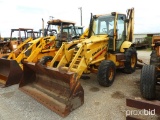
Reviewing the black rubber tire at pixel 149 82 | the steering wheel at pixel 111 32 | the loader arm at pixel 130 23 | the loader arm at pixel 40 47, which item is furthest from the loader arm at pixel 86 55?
the loader arm at pixel 40 47

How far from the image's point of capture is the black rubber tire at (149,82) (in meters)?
4.15

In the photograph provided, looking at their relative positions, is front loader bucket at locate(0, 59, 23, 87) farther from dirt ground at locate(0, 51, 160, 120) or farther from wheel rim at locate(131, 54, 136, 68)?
wheel rim at locate(131, 54, 136, 68)

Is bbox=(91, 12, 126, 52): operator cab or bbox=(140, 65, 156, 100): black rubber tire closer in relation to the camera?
bbox=(140, 65, 156, 100): black rubber tire

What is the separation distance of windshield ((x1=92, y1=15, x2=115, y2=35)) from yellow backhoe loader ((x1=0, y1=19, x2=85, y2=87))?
1749 millimetres

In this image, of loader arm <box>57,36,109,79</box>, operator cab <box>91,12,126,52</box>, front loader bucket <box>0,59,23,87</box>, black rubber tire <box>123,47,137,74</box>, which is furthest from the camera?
black rubber tire <box>123,47,137,74</box>

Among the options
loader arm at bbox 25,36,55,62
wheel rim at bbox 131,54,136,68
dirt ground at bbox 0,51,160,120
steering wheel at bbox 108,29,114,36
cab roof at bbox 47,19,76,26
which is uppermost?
cab roof at bbox 47,19,76,26

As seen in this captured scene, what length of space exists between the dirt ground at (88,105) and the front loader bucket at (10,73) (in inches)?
9.5

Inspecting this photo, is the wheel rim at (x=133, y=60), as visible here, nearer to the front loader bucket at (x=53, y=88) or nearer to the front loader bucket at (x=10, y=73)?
the front loader bucket at (x=53, y=88)

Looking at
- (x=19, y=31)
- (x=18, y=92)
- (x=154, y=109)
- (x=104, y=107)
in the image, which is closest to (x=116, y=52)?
(x=104, y=107)

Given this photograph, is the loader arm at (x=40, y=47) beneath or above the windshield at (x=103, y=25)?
beneath

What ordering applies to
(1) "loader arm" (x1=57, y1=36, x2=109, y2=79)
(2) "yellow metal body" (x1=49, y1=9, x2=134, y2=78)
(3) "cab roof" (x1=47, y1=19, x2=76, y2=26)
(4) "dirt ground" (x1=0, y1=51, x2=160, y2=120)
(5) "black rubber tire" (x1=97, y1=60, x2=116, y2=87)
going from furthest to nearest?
(3) "cab roof" (x1=47, y1=19, x2=76, y2=26) → (5) "black rubber tire" (x1=97, y1=60, x2=116, y2=87) → (2) "yellow metal body" (x1=49, y1=9, x2=134, y2=78) → (1) "loader arm" (x1=57, y1=36, x2=109, y2=79) → (4) "dirt ground" (x1=0, y1=51, x2=160, y2=120)

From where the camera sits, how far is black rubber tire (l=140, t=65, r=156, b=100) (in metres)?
4.15

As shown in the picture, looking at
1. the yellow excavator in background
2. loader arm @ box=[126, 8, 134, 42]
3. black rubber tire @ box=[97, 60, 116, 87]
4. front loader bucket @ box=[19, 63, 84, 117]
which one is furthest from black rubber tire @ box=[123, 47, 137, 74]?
front loader bucket @ box=[19, 63, 84, 117]

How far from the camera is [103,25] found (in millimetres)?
6859
